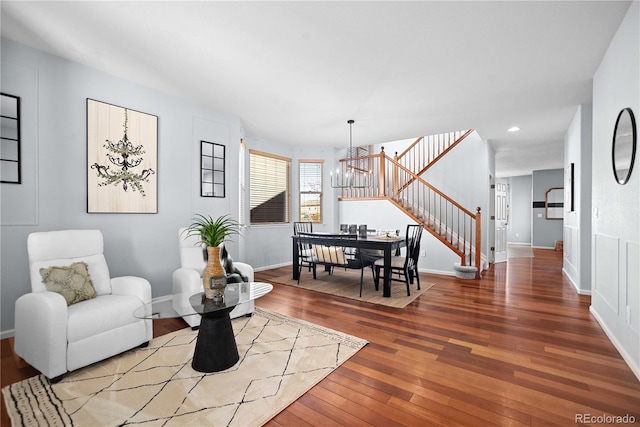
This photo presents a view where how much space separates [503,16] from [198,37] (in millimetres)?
2555

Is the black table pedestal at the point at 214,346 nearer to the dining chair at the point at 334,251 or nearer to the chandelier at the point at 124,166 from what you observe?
the chandelier at the point at 124,166

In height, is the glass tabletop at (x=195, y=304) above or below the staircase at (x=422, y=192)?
below

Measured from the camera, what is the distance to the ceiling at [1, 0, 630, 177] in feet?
7.62

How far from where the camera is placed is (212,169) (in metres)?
4.43

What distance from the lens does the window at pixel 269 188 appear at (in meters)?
6.17

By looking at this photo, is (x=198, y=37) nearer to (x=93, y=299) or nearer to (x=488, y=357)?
(x=93, y=299)

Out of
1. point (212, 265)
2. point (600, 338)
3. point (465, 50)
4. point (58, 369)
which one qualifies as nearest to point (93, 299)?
point (58, 369)

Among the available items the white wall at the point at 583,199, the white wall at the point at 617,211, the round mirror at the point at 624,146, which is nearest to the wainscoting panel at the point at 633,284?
the white wall at the point at 617,211

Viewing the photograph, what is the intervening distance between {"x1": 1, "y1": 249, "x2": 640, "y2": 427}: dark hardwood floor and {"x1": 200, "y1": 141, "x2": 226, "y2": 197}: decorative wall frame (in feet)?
5.77

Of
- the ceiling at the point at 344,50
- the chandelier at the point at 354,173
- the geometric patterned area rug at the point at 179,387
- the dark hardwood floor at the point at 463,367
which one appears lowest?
the geometric patterned area rug at the point at 179,387

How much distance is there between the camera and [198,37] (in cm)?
266

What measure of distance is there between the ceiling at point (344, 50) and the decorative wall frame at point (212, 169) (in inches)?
24.6

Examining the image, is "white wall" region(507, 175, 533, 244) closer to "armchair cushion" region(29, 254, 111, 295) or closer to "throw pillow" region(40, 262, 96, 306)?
"armchair cushion" region(29, 254, 111, 295)

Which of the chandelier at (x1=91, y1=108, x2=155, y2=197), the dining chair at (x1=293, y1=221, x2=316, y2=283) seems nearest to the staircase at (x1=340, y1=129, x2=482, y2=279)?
the dining chair at (x1=293, y1=221, x2=316, y2=283)
